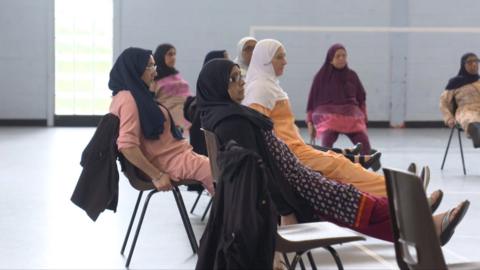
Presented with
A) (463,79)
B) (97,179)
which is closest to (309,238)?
(97,179)

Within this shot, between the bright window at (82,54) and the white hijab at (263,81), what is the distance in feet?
27.4

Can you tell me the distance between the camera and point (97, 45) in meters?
13.0

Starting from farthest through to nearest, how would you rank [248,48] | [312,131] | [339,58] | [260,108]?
[339,58], [312,131], [248,48], [260,108]

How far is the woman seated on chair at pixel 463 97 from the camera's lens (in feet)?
25.6

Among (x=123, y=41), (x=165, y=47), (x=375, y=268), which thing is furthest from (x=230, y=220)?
(x=123, y=41)

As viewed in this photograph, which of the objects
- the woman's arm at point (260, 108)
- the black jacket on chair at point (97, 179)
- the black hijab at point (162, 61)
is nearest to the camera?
the black jacket on chair at point (97, 179)

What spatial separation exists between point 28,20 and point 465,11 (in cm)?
681

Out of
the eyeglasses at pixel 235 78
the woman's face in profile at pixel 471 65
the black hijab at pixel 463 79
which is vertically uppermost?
the eyeglasses at pixel 235 78

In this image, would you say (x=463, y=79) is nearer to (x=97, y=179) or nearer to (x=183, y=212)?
(x=183, y=212)

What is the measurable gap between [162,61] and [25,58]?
5.53 metres

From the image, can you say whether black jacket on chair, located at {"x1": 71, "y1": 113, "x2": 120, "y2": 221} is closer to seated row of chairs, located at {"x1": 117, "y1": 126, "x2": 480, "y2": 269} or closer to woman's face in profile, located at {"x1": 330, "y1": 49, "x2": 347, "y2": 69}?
seated row of chairs, located at {"x1": 117, "y1": 126, "x2": 480, "y2": 269}

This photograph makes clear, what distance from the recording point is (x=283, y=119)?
15.7ft

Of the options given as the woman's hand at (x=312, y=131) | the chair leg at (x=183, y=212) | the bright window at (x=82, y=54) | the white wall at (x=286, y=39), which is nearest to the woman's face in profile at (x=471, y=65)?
the woman's hand at (x=312, y=131)

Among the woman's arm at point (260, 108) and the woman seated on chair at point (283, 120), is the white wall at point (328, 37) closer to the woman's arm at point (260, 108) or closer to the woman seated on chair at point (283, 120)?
the woman seated on chair at point (283, 120)
